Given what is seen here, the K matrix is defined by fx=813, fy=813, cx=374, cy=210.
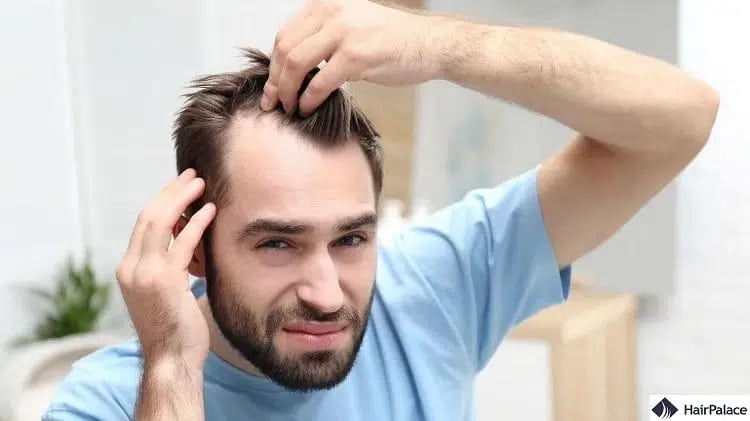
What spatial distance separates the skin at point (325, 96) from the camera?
909 mm

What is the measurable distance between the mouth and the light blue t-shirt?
90mm

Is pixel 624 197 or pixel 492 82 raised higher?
pixel 492 82

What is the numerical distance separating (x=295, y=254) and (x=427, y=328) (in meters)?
0.27

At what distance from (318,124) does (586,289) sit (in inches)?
54.0

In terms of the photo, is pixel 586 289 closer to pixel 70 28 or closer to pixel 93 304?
pixel 93 304

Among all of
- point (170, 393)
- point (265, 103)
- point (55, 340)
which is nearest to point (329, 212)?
point (265, 103)

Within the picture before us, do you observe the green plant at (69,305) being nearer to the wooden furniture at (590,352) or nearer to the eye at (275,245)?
the wooden furniture at (590,352)

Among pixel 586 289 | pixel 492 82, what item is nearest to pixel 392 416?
pixel 492 82

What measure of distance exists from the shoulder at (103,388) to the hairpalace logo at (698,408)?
701 millimetres

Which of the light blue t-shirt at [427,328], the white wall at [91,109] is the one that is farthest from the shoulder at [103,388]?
the white wall at [91,109]

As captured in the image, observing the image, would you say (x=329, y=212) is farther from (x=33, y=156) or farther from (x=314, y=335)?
(x=33, y=156)

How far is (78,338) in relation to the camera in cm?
243

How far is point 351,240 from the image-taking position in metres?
1.00

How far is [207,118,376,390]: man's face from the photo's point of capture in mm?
959
